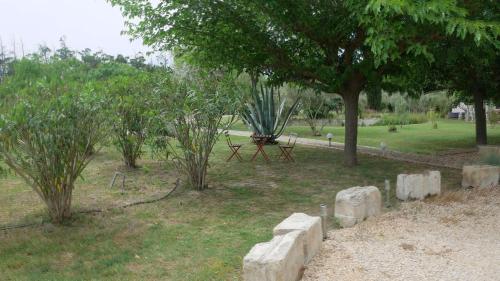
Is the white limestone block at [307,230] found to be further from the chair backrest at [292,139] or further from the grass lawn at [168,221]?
the chair backrest at [292,139]

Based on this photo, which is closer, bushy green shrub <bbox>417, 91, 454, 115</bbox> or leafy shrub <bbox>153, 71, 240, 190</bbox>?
leafy shrub <bbox>153, 71, 240, 190</bbox>

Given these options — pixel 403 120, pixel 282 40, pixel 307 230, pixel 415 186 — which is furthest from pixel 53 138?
pixel 403 120

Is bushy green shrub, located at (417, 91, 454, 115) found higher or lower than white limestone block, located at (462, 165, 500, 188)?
higher

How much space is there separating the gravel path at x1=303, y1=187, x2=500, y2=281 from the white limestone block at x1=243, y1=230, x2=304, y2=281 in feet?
0.78

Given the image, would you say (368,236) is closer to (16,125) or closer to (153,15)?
(16,125)

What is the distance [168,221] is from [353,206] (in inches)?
88.8

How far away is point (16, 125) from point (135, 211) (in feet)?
6.59

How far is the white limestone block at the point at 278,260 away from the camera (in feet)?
11.2

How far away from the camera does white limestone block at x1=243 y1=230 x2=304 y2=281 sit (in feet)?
11.2

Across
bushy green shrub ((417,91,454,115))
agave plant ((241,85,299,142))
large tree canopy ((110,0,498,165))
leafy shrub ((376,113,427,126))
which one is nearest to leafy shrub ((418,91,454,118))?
bushy green shrub ((417,91,454,115))

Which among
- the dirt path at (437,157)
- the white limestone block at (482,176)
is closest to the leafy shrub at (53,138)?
the white limestone block at (482,176)

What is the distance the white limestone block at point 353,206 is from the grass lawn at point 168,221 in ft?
2.52

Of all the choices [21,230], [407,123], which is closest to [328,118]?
[407,123]

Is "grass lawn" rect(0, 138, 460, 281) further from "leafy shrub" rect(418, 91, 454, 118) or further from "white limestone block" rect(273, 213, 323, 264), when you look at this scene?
"leafy shrub" rect(418, 91, 454, 118)
